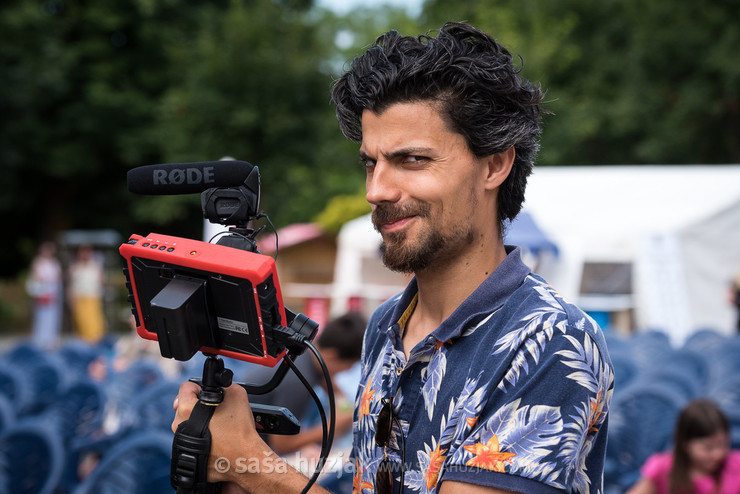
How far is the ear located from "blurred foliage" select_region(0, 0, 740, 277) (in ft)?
39.6

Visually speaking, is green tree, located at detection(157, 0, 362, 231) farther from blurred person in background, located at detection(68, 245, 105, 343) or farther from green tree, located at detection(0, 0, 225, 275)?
green tree, located at detection(0, 0, 225, 275)

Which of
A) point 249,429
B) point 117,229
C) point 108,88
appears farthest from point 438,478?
point 117,229

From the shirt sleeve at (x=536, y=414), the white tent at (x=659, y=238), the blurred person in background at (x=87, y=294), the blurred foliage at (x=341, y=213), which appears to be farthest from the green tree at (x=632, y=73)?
the shirt sleeve at (x=536, y=414)

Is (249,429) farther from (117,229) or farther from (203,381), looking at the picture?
(117,229)

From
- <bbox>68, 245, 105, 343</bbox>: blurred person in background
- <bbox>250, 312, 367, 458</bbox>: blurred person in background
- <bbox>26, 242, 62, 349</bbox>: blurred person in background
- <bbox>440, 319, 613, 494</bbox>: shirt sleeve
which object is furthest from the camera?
<bbox>68, 245, 105, 343</bbox>: blurred person in background

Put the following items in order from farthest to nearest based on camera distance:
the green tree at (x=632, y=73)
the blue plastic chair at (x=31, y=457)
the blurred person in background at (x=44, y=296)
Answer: the green tree at (x=632, y=73)
the blurred person in background at (x=44, y=296)
the blue plastic chair at (x=31, y=457)

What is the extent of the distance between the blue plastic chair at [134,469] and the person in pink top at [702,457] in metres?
2.43

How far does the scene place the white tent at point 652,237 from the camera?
11.3 metres

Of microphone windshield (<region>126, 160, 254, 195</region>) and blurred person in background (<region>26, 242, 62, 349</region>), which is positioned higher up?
blurred person in background (<region>26, 242, 62, 349</region>)

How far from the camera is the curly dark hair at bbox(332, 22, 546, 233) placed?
1.46 m

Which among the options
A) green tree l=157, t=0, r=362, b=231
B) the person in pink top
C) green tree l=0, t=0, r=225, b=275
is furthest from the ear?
green tree l=0, t=0, r=225, b=275

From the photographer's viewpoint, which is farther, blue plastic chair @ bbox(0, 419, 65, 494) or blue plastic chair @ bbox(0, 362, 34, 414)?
blue plastic chair @ bbox(0, 362, 34, 414)

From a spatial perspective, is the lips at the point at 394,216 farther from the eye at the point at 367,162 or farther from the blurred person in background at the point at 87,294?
the blurred person in background at the point at 87,294

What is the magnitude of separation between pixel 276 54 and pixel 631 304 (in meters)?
7.68
